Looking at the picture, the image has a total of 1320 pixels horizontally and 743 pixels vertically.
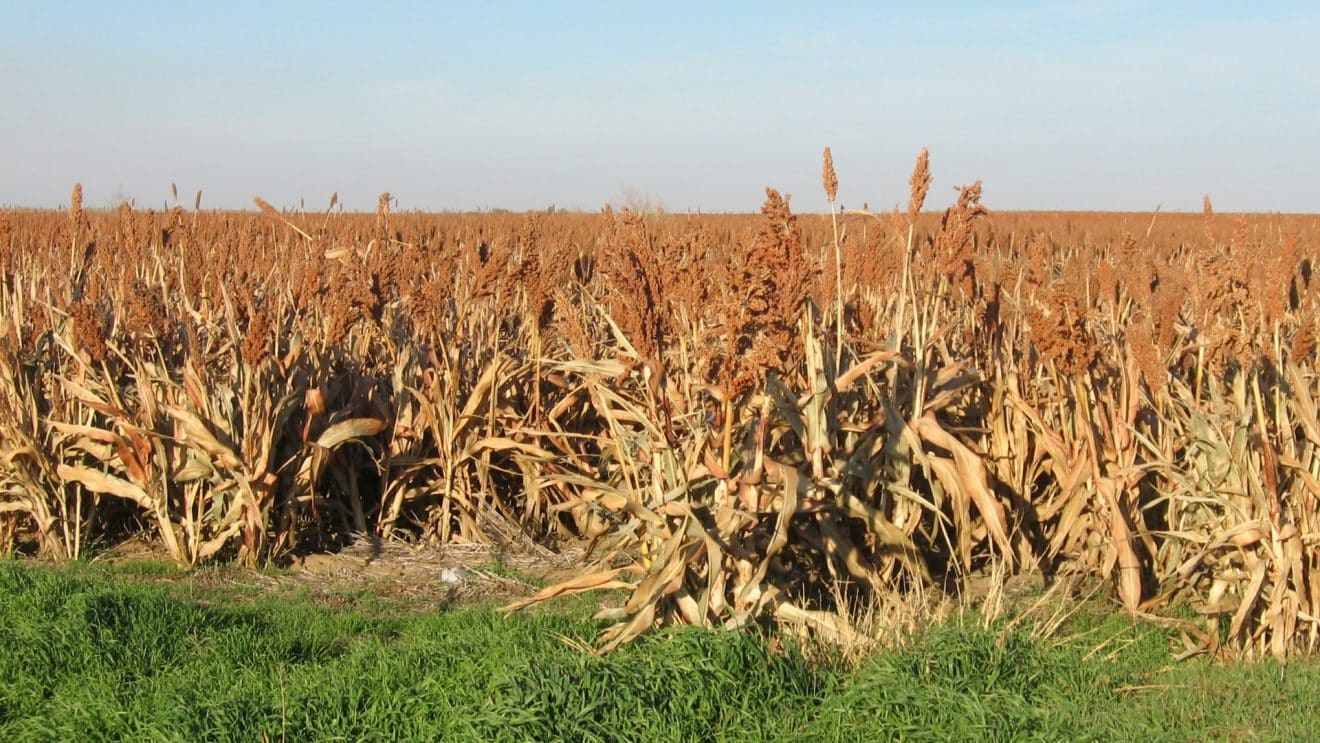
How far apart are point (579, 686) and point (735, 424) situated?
4.62 ft

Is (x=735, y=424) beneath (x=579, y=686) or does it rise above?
above

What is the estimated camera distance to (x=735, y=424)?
473cm

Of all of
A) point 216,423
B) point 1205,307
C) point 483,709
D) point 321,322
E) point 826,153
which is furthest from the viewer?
point 321,322

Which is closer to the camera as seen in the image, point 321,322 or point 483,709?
point 483,709

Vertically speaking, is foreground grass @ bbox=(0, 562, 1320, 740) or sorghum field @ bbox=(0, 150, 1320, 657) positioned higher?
sorghum field @ bbox=(0, 150, 1320, 657)

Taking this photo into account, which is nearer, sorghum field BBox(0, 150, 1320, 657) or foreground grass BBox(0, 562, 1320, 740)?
foreground grass BBox(0, 562, 1320, 740)

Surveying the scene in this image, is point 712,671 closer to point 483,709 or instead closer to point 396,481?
point 483,709

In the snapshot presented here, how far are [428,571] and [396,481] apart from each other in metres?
0.64

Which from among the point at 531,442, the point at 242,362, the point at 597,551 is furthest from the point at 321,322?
the point at 597,551

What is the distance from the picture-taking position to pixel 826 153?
4277mm

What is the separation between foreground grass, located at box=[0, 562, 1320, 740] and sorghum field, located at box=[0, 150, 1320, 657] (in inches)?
12.5

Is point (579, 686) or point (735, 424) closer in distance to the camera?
point (579, 686)

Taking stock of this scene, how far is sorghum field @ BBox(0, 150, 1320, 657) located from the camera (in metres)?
4.36

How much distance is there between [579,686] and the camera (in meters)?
3.66
